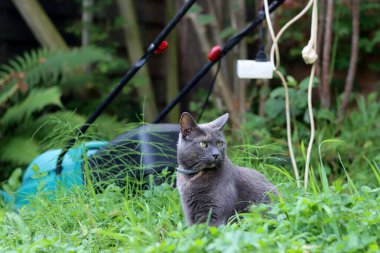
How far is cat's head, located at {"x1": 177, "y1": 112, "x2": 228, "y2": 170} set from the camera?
2.69 meters

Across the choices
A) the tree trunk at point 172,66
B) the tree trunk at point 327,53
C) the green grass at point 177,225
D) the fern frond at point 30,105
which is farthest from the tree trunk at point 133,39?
the green grass at point 177,225

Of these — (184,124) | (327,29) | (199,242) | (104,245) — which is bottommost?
(104,245)

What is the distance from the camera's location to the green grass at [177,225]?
2152 millimetres

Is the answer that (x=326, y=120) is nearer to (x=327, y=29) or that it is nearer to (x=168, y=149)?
(x=327, y=29)

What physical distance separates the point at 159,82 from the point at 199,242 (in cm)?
482

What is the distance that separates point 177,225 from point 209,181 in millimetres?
223

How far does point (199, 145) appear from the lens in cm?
270

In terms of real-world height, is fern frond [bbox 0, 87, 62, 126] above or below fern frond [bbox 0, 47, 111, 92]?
below

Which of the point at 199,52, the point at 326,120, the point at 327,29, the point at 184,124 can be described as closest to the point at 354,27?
the point at 327,29

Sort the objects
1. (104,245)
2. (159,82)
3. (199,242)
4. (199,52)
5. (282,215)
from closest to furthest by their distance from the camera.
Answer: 1. (199,242)
2. (282,215)
3. (104,245)
4. (199,52)
5. (159,82)

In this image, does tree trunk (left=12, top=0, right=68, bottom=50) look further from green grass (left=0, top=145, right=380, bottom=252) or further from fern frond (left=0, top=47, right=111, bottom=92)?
green grass (left=0, top=145, right=380, bottom=252)

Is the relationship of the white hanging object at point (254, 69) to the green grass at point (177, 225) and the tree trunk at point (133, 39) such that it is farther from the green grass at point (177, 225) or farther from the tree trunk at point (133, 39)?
the tree trunk at point (133, 39)

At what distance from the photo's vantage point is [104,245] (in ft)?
8.67

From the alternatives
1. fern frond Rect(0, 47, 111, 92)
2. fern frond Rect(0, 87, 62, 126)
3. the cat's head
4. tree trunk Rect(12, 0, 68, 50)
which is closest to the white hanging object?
the cat's head
